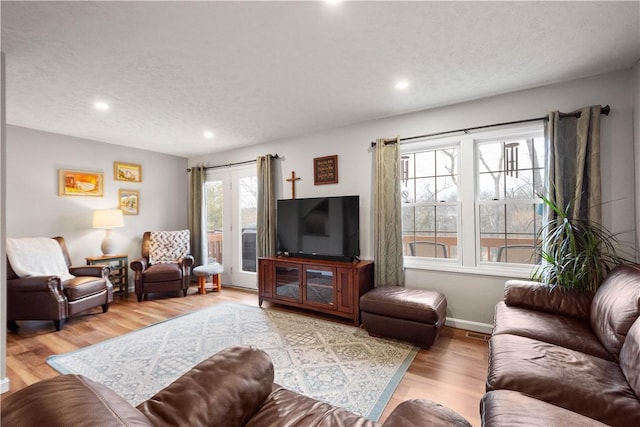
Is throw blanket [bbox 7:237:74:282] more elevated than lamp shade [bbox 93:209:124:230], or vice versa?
lamp shade [bbox 93:209:124:230]

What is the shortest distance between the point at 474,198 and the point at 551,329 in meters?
1.50

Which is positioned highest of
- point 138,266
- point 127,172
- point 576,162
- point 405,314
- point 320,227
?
point 127,172

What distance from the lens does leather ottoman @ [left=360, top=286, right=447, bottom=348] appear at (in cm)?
254

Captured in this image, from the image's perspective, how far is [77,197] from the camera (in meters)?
4.12

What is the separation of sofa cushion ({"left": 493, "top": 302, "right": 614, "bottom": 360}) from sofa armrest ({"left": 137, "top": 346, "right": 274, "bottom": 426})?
167 centimetres

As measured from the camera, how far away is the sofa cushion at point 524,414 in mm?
1026

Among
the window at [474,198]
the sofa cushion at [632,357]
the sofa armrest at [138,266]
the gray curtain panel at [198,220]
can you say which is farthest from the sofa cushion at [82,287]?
the sofa cushion at [632,357]

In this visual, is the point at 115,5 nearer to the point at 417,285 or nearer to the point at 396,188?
the point at 396,188

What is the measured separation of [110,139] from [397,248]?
4481 millimetres

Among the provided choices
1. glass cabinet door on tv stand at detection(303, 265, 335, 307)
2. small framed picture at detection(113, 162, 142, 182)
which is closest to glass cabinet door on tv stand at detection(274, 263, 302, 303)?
glass cabinet door on tv stand at detection(303, 265, 335, 307)

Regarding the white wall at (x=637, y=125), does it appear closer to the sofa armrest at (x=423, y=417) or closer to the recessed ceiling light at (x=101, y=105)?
the sofa armrest at (x=423, y=417)

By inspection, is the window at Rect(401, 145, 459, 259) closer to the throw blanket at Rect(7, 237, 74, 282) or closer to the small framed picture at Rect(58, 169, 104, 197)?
the throw blanket at Rect(7, 237, 74, 282)

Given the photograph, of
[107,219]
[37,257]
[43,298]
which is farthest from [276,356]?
[107,219]

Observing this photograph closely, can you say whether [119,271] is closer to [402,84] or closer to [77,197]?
[77,197]
